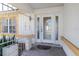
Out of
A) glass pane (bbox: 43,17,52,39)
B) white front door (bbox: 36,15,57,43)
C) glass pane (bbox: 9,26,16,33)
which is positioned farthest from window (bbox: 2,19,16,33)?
glass pane (bbox: 43,17,52,39)

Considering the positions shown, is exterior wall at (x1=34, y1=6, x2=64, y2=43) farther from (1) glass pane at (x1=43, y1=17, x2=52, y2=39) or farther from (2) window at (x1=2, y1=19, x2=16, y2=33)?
(2) window at (x1=2, y1=19, x2=16, y2=33)

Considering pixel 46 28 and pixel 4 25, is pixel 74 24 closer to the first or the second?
pixel 46 28

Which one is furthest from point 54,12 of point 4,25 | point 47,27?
point 4,25

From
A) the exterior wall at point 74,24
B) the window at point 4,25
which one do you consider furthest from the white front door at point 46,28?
the exterior wall at point 74,24

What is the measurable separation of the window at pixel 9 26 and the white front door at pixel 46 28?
1766mm

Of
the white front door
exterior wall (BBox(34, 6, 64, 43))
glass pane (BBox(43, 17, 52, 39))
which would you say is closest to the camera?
exterior wall (BBox(34, 6, 64, 43))

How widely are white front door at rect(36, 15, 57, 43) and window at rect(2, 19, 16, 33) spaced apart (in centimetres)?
177

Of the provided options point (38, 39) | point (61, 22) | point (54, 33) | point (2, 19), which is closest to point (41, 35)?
point (38, 39)

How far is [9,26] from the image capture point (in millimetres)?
8875

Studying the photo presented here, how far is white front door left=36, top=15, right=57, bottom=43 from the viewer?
7730mm

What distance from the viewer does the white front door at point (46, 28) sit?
25.4 ft

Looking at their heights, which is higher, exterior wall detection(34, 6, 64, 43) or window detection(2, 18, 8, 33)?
exterior wall detection(34, 6, 64, 43)

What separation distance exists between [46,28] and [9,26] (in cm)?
276

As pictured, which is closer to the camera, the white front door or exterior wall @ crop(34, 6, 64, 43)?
exterior wall @ crop(34, 6, 64, 43)
